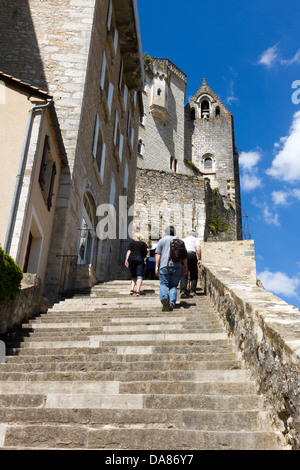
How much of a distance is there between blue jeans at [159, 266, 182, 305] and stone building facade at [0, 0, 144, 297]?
3238 millimetres

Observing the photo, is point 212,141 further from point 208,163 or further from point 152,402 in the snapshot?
point 152,402

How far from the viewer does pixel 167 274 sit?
23.5 feet

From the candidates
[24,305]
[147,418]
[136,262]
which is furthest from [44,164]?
[147,418]

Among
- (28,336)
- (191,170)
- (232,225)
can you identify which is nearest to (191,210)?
(232,225)

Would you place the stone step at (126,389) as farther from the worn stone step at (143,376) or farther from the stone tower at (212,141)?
the stone tower at (212,141)

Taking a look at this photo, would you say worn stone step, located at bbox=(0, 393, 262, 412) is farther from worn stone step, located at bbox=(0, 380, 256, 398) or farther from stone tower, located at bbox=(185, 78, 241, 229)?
stone tower, located at bbox=(185, 78, 241, 229)

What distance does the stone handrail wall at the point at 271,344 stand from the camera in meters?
3.15

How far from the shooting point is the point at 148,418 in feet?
11.8

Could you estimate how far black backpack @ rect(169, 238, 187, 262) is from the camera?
7.30m

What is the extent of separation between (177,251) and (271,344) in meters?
3.68

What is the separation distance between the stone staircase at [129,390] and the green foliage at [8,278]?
49 cm

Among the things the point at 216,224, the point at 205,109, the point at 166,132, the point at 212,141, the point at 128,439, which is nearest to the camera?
the point at 128,439

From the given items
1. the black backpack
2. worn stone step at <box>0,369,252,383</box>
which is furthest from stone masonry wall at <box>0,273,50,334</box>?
the black backpack
